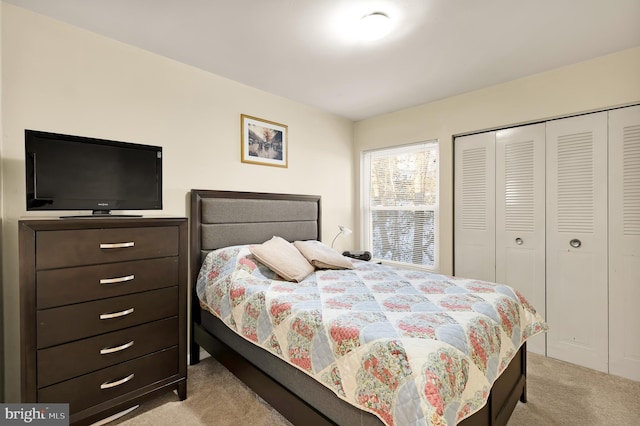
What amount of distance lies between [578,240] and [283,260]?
2.49 m

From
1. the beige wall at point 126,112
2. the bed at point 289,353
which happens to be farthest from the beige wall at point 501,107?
the bed at point 289,353

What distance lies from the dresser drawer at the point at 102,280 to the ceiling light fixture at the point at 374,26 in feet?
6.32

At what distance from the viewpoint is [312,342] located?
143 centimetres

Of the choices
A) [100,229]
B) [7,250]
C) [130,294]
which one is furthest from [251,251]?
[7,250]

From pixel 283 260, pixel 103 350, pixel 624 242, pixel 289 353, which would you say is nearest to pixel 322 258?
pixel 283 260

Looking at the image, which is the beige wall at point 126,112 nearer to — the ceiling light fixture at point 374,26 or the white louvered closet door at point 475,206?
the ceiling light fixture at point 374,26

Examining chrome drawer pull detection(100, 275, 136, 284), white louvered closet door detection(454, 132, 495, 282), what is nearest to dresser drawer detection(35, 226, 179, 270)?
chrome drawer pull detection(100, 275, 136, 284)

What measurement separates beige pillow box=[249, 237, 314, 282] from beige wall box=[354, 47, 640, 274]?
69.6 inches

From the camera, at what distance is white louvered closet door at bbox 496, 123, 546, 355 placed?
2734 millimetres

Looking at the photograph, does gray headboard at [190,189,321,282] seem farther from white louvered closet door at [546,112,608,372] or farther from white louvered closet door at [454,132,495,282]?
white louvered closet door at [546,112,608,372]

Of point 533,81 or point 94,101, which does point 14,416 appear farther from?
point 533,81

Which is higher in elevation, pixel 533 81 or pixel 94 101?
pixel 533 81

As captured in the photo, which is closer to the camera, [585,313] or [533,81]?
[585,313]

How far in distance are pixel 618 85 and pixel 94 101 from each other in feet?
12.8
